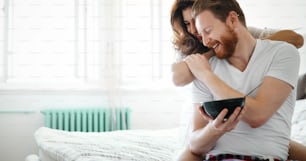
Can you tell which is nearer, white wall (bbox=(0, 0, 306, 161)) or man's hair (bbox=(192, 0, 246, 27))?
man's hair (bbox=(192, 0, 246, 27))

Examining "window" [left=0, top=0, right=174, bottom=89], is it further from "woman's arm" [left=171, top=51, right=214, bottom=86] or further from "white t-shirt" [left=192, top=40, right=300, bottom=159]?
"white t-shirt" [left=192, top=40, right=300, bottom=159]

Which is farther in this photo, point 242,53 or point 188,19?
point 188,19

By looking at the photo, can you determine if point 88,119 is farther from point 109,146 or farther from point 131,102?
point 109,146

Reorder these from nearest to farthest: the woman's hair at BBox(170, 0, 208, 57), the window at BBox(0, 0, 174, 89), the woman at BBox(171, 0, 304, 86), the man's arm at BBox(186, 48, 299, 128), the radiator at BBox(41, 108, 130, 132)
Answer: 1. the man's arm at BBox(186, 48, 299, 128)
2. the woman at BBox(171, 0, 304, 86)
3. the woman's hair at BBox(170, 0, 208, 57)
4. the radiator at BBox(41, 108, 130, 132)
5. the window at BBox(0, 0, 174, 89)

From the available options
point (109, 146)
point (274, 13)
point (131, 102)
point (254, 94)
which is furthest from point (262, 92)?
point (274, 13)

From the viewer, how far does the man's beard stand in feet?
4.43

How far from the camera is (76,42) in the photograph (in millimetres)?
3844

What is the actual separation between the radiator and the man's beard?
2.38m

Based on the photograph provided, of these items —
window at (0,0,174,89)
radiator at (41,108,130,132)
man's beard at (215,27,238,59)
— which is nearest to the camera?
man's beard at (215,27,238,59)

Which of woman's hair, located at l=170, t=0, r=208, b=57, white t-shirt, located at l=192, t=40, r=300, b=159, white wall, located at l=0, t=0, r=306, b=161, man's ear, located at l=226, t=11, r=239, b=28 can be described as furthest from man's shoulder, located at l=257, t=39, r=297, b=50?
white wall, located at l=0, t=0, r=306, b=161

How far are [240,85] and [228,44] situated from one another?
0.44ft

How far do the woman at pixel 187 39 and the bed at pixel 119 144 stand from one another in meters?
0.36

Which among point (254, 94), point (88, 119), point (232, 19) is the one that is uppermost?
point (232, 19)

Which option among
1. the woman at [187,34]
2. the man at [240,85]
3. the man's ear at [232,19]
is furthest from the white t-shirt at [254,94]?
the woman at [187,34]
